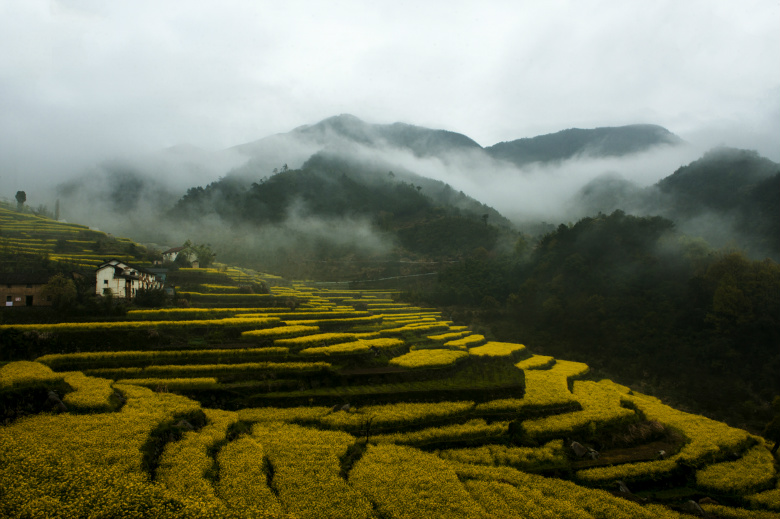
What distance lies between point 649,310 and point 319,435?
29612 millimetres

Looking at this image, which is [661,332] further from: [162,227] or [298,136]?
[298,136]

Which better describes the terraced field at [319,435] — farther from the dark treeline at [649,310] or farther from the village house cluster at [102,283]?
the dark treeline at [649,310]

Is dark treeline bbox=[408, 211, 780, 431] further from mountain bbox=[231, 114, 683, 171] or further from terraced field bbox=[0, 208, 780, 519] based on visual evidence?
mountain bbox=[231, 114, 683, 171]

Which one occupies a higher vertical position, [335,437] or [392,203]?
[392,203]

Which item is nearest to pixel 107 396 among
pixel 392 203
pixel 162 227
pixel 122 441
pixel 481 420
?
pixel 122 441

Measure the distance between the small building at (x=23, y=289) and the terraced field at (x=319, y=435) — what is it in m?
5.88

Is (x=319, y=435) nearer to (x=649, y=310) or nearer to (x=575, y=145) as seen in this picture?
(x=649, y=310)

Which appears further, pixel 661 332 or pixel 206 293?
pixel 661 332

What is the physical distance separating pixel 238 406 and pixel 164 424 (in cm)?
377

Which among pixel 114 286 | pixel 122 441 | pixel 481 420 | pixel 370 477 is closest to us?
pixel 122 441

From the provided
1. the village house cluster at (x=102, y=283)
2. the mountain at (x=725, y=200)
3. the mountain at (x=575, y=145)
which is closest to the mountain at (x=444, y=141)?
the mountain at (x=575, y=145)

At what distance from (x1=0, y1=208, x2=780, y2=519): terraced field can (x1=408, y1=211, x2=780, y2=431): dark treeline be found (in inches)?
244

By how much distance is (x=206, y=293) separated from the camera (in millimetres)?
27328

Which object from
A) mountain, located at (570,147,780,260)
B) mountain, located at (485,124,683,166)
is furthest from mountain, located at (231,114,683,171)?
mountain, located at (570,147,780,260)
